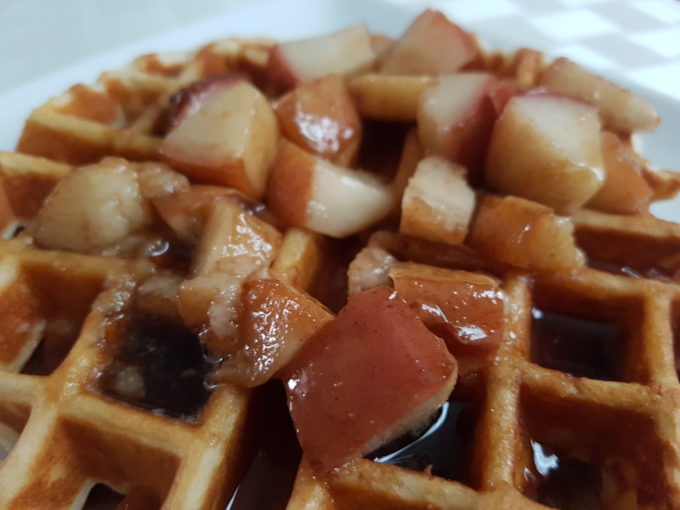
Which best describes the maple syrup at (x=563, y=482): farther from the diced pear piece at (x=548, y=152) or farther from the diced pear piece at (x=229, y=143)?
the diced pear piece at (x=229, y=143)

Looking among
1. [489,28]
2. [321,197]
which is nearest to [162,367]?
[321,197]

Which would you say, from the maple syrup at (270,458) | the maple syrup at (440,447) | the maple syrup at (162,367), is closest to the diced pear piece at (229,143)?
the maple syrup at (162,367)

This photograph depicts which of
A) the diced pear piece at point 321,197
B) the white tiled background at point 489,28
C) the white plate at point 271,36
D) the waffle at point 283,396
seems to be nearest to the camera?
the waffle at point 283,396

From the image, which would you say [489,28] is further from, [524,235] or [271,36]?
[524,235]

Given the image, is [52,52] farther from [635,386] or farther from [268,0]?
[635,386]

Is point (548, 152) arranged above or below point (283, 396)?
above

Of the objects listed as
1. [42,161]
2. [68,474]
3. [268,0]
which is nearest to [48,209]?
[42,161]
